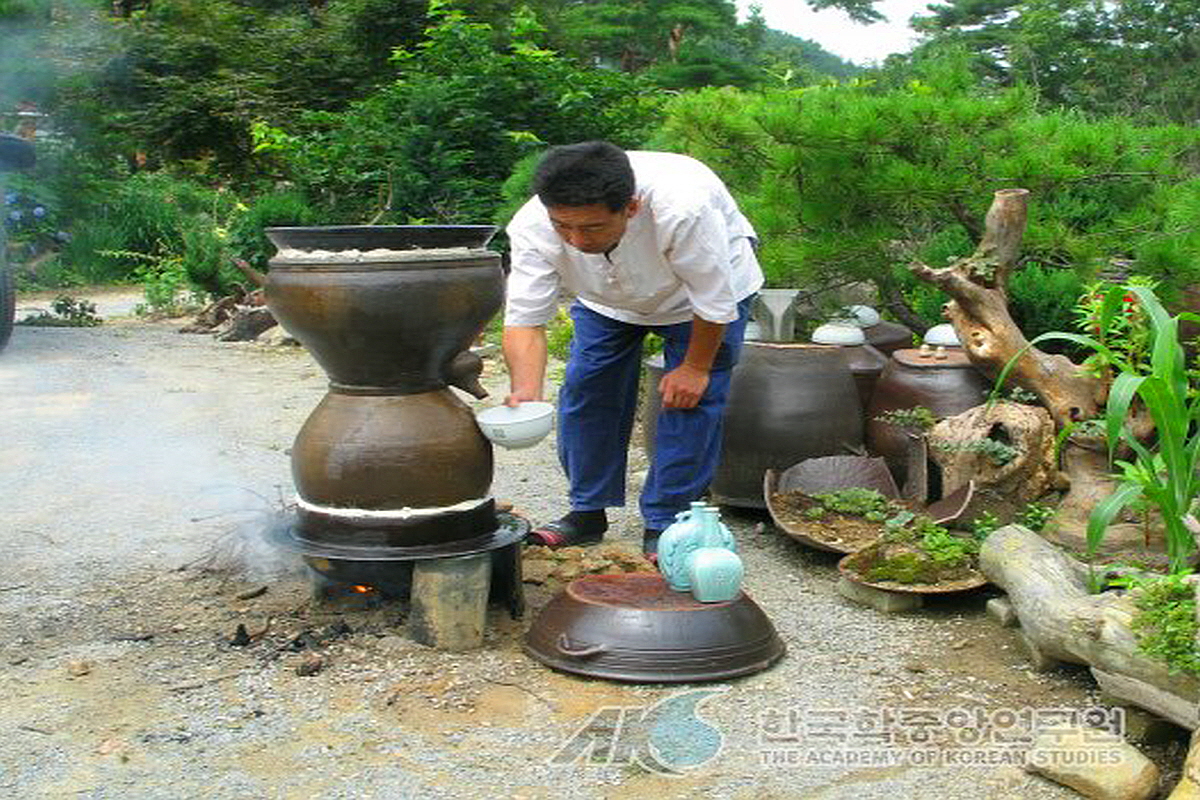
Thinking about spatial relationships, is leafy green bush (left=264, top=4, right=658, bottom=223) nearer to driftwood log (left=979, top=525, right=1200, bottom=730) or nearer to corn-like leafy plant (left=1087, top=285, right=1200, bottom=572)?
driftwood log (left=979, top=525, right=1200, bottom=730)

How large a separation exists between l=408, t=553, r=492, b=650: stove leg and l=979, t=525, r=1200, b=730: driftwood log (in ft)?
4.40

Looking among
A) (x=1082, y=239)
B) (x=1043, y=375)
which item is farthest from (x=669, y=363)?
Result: (x=1082, y=239)

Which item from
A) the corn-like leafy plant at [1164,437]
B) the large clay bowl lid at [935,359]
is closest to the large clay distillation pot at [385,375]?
the corn-like leafy plant at [1164,437]

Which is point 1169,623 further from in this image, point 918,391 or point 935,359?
point 935,359

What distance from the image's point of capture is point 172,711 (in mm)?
2971

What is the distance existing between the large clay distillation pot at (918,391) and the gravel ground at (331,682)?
538mm

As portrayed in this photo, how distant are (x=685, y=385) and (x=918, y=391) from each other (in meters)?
1.29

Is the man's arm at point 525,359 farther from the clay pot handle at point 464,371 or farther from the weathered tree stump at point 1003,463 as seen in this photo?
the weathered tree stump at point 1003,463

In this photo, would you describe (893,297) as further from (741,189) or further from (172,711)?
(172,711)

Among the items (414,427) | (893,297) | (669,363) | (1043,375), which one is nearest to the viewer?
(414,427)

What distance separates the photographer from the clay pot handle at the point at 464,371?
3.55 m

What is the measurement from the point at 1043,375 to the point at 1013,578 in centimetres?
Result: 122

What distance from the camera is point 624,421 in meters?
4.28

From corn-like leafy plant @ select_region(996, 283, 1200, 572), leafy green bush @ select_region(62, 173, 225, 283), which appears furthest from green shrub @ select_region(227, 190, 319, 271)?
corn-like leafy plant @ select_region(996, 283, 1200, 572)
